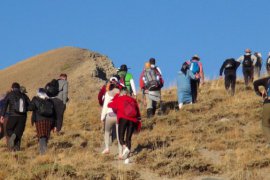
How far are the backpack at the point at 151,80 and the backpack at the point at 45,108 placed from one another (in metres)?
5.25

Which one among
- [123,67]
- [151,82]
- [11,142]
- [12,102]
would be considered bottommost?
[11,142]

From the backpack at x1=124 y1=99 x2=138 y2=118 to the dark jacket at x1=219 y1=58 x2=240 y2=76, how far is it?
382 inches

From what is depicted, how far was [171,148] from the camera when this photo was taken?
16.7m

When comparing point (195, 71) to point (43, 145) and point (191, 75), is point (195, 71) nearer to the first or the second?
point (191, 75)

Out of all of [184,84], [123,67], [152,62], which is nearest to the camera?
[123,67]

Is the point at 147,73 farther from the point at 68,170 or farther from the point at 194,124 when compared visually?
the point at 68,170

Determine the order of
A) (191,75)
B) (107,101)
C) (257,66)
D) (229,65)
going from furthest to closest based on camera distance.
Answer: (257,66)
(229,65)
(191,75)
(107,101)

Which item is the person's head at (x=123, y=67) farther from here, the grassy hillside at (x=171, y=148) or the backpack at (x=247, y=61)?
the backpack at (x=247, y=61)

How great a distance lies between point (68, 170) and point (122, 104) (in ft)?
8.26

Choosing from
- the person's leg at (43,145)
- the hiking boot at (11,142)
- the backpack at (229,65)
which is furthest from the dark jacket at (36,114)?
the backpack at (229,65)

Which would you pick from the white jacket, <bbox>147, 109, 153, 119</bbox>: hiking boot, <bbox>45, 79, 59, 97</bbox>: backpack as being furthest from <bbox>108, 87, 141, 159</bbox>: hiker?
<bbox>147, 109, 153, 119</bbox>: hiking boot

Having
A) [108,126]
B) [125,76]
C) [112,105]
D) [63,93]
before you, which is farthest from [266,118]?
[63,93]

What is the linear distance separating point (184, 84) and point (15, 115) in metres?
7.31

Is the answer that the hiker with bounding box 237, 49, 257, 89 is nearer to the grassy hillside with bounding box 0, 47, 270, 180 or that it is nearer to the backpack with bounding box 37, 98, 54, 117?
the grassy hillside with bounding box 0, 47, 270, 180
